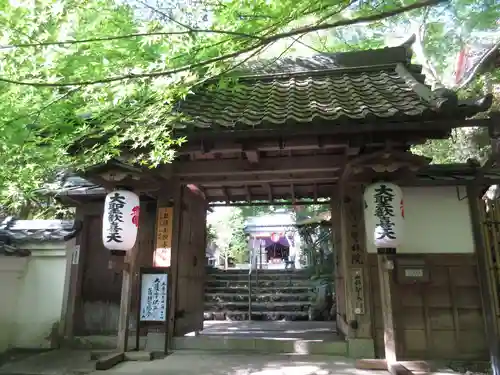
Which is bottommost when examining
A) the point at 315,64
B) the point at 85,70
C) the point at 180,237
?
the point at 180,237

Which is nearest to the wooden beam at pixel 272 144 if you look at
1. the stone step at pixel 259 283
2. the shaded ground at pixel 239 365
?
the shaded ground at pixel 239 365

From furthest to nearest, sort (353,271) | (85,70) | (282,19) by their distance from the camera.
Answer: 1. (353,271)
2. (85,70)
3. (282,19)

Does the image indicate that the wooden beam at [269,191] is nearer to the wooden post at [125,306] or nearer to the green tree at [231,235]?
the wooden post at [125,306]

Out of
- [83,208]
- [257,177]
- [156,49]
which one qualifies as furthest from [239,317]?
[156,49]

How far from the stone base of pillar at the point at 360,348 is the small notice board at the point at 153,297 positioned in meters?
3.25

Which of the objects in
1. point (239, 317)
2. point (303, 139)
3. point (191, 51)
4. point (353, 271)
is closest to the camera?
point (191, 51)

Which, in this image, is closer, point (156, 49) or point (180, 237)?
point (156, 49)

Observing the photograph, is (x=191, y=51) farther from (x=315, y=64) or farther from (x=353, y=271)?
(x=315, y=64)

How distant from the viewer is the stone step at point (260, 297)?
15812mm

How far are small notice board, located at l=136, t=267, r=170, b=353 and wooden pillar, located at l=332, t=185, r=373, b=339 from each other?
324cm

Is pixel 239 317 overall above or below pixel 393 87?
below

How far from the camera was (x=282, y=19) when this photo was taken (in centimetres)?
363

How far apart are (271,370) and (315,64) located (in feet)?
21.7

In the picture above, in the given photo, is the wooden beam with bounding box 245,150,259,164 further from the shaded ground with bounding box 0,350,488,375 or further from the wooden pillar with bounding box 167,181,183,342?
the shaded ground with bounding box 0,350,488,375
